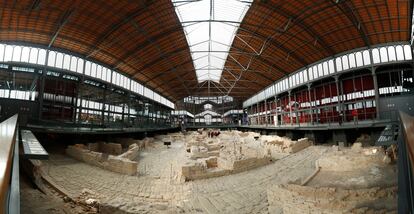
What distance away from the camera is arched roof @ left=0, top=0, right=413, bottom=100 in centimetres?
1816

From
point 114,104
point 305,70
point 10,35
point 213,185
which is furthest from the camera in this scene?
point 114,104

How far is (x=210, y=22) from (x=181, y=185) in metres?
19.4

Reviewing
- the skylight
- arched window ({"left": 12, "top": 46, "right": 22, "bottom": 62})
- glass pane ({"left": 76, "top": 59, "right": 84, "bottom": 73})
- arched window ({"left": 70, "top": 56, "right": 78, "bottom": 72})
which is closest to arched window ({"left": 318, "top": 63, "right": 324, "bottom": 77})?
the skylight

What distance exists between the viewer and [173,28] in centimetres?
2427

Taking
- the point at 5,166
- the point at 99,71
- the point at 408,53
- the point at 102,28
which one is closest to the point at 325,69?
the point at 408,53

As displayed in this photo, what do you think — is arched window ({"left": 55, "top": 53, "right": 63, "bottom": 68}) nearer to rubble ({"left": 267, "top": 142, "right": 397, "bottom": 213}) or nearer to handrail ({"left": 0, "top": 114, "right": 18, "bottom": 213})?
rubble ({"left": 267, "top": 142, "right": 397, "bottom": 213})

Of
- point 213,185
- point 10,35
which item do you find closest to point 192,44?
point 10,35

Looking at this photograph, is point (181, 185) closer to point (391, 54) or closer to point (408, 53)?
point (391, 54)

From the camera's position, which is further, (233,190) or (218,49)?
(218,49)

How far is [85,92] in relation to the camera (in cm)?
2873

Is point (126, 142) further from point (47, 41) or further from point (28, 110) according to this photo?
point (47, 41)

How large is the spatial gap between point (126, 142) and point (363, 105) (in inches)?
1176

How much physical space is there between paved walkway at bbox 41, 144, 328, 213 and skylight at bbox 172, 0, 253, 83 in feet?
52.5

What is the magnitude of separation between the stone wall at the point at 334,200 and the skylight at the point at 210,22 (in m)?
18.0
